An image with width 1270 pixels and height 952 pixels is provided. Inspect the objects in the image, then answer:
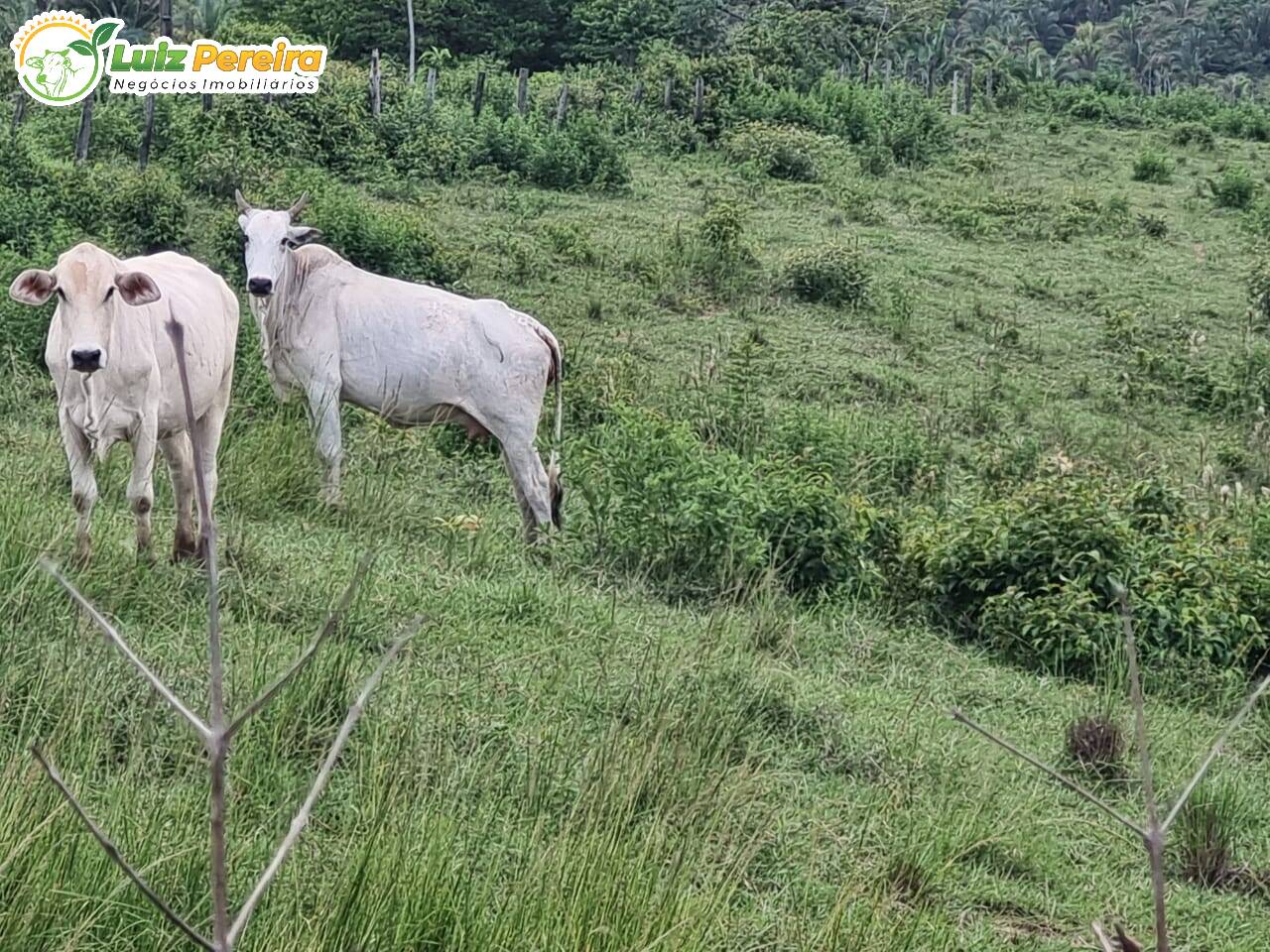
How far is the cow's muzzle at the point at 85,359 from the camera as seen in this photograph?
17.1ft

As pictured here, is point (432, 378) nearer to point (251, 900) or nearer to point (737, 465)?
point (737, 465)

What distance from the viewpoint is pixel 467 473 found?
8.61 m

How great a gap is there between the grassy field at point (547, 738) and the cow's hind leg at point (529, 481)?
0.53 ft

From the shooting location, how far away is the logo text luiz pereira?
1770cm

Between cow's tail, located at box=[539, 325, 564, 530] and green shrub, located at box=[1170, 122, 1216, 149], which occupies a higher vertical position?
cow's tail, located at box=[539, 325, 564, 530]

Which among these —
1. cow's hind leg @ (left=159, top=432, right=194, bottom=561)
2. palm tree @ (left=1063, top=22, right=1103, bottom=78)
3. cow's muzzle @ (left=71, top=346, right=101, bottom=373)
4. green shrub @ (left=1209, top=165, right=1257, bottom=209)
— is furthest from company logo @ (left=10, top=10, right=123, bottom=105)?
palm tree @ (left=1063, top=22, right=1103, bottom=78)

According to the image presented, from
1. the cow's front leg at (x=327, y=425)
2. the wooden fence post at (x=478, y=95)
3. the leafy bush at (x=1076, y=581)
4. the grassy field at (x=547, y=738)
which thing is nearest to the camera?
the grassy field at (x=547, y=738)

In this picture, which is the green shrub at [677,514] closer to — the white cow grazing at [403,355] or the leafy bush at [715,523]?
the leafy bush at [715,523]

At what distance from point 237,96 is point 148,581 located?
1312cm

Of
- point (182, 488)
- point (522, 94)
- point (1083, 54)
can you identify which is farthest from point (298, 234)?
point (1083, 54)

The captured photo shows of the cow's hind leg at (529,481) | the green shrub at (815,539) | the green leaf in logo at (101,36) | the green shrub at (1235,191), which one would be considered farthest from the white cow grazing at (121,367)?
the green shrub at (1235,191)

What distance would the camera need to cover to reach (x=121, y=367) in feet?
18.3

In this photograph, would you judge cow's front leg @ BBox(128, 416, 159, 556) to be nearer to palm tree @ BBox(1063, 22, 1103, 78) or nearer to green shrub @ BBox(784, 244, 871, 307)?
green shrub @ BBox(784, 244, 871, 307)

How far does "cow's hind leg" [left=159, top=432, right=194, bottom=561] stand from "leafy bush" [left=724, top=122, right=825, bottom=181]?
14.2 metres
